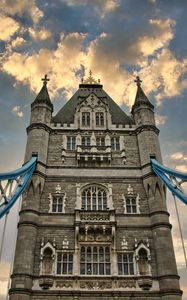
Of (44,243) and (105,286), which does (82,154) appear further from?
(105,286)

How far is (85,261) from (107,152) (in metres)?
8.51

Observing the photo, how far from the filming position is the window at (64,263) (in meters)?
19.3

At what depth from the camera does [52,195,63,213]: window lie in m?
22.1

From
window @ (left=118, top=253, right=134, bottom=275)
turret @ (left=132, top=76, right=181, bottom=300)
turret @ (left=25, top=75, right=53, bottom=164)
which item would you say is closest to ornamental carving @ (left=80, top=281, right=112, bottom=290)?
window @ (left=118, top=253, right=134, bottom=275)

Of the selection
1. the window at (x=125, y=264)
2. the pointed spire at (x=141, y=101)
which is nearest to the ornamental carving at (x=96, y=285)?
the window at (x=125, y=264)

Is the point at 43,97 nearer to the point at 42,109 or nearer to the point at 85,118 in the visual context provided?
the point at 42,109

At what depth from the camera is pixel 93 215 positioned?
21359 mm

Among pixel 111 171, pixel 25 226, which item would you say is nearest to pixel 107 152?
pixel 111 171

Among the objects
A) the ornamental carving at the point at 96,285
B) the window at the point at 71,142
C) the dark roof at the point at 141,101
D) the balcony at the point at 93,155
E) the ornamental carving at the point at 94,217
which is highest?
the dark roof at the point at 141,101

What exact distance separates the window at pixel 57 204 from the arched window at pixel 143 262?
6003 millimetres

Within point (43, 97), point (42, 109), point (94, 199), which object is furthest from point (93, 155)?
point (43, 97)

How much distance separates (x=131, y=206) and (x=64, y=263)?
5922 millimetres

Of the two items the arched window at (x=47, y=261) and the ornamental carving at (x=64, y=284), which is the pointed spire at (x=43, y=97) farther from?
the ornamental carving at (x=64, y=284)

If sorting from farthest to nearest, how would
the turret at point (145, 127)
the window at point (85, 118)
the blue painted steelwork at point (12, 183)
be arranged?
the window at point (85, 118), the turret at point (145, 127), the blue painted steelwork at point (12, 183)
